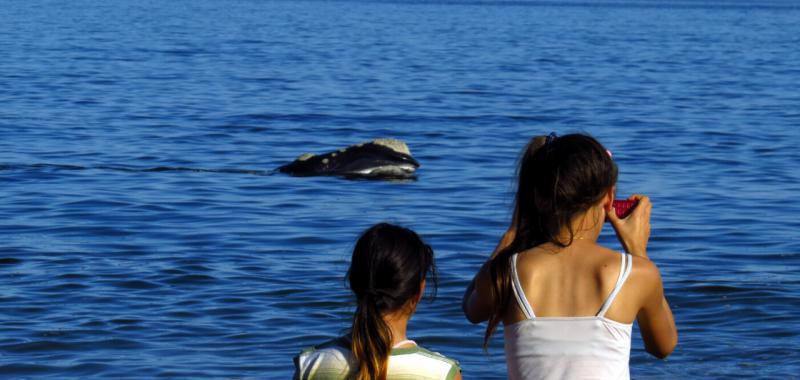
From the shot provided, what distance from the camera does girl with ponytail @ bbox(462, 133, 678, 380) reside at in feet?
12.9

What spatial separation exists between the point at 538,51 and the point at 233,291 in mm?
34375

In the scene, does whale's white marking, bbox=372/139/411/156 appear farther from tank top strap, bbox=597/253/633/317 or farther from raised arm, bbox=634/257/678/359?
tank top strap, bbox=597/253/633/317

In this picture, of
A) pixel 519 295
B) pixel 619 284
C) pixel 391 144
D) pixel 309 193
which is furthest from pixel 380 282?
pixel 391 144

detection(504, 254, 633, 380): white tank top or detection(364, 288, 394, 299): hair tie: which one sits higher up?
detection(364, 288, 394, 299): hair tie

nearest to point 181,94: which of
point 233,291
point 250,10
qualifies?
point 233,291

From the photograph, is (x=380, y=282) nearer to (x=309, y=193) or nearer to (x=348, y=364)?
(x=348, y=364)

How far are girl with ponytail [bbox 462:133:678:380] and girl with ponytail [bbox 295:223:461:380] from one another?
271 mm

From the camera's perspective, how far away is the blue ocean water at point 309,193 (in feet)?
29.2

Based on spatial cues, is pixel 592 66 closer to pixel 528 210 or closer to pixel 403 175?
pixel 403 175

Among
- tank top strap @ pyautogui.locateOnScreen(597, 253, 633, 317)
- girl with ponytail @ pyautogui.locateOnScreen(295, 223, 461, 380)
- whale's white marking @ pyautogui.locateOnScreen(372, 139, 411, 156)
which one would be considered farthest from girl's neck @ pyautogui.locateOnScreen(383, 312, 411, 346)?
whale's white marking @ pyautogui.locateOnScreen(372, 139, 411, 156)

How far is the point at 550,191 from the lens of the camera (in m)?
3.97

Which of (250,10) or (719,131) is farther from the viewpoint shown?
(250,10)

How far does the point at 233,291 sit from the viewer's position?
1012 cm

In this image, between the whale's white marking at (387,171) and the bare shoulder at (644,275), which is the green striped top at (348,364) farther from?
the whale's white marking at (387,171)
